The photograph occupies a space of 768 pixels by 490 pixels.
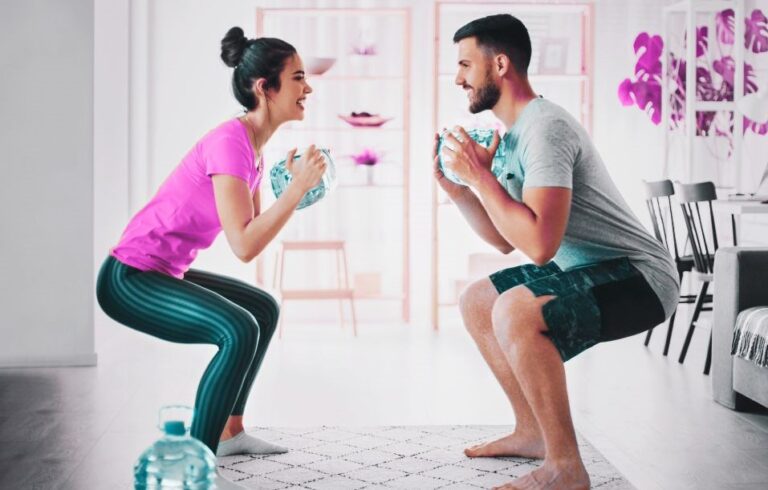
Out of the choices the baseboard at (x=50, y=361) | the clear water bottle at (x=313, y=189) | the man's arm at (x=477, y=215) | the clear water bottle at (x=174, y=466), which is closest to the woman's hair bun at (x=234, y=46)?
the clear water bottle at (x=313, y=189)

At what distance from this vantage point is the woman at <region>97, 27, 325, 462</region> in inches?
94.7

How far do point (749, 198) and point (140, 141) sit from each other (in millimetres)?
3375

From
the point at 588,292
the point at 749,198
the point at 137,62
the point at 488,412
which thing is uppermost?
the point at 137,62

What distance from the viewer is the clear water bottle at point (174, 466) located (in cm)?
147

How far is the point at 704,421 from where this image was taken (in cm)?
327

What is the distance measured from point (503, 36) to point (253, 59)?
0.67 m

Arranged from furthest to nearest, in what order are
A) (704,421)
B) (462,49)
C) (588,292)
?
(704,421), (462,49), (588,292)

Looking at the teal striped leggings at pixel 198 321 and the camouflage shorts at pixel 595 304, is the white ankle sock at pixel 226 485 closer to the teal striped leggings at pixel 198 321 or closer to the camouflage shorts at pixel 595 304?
the teal striped leggings at pixel 198 321

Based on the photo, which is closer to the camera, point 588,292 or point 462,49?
point 588,292

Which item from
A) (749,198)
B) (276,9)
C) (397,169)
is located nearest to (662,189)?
(749,198)

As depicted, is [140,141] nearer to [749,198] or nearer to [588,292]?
[749,198]

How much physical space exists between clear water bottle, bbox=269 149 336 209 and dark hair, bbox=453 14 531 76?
19.3 inches

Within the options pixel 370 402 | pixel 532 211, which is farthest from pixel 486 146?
pixel 370 402

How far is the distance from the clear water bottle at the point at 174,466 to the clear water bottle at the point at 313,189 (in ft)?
3.80
